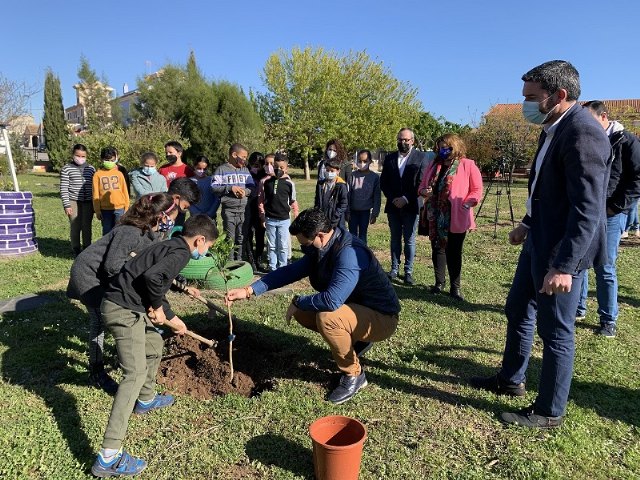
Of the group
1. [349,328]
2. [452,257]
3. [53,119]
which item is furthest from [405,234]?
[53,119]

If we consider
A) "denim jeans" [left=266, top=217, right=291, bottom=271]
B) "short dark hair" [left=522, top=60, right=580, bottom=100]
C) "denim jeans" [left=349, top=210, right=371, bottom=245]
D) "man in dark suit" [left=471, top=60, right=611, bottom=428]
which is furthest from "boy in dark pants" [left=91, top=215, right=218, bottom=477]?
"denim jeans" [left=349, top=210, right=371, bottom=245]

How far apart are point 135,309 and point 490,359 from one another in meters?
3.02

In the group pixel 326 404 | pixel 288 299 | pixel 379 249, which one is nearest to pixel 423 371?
pixel 326 404

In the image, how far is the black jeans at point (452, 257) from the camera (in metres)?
5.64

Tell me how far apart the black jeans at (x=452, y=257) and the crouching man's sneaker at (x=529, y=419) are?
106 inches

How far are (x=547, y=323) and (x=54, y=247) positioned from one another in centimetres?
888

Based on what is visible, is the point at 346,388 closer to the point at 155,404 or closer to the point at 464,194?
the point at 155,404

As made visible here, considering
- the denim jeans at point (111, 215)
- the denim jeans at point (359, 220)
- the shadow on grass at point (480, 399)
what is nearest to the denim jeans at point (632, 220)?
the denim jeans at point (359, 220)

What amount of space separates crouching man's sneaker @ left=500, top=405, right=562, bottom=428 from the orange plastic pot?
1209 millimetres

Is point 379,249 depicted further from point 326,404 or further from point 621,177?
point 326,404

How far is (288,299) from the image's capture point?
5.71m

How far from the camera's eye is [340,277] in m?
3.21

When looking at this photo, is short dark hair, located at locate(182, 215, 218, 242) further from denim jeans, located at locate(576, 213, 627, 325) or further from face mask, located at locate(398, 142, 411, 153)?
face mask, located at locate(398, 142, 411, 153)

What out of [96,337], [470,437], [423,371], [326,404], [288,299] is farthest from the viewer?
[288,299]
